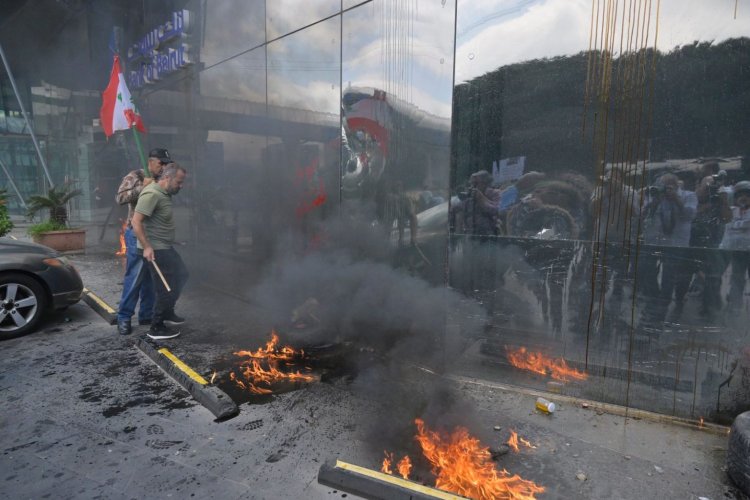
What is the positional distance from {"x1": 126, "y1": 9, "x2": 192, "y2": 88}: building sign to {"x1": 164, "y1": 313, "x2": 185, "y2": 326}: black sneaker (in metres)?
4.91

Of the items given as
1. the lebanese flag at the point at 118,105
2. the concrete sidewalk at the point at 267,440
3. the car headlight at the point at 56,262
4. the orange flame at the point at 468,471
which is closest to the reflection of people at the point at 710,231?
the concrete sidewalk at the point at 267,440

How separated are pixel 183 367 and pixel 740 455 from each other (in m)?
4.16

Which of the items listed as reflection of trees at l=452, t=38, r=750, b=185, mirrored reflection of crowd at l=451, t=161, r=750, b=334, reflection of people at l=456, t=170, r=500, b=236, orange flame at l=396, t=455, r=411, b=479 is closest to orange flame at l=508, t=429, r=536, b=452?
orange flame at l=396, t=455, r=411, b=479

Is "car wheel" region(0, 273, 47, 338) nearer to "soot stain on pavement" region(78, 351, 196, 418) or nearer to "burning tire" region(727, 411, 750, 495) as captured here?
"soot stain on pavement" region(78, 351, 196, 418)

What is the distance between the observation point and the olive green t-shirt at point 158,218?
4.82 m

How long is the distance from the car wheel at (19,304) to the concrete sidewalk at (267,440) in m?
0.82

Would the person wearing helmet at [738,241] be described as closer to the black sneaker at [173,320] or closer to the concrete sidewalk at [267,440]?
the concrete sidewalk at [267,440]

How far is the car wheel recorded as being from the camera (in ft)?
16.1

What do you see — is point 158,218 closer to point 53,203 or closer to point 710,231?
point 710,231

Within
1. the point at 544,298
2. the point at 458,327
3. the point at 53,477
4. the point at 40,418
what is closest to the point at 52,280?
the point at 40,418

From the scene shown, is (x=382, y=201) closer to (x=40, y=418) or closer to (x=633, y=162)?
A: (x=633, y=162)

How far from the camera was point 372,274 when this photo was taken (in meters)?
4.84

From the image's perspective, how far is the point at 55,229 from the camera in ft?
32.4

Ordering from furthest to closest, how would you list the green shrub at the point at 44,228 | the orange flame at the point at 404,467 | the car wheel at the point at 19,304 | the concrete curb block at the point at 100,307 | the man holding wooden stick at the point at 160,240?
the green shrub at the point at 44,228 → the concrete curb block at the point at 100,307 → the car wheel at the point at 19,304 → the man holding wooden stick at the point at 160,240 → the orange flame at the point at 404,467
